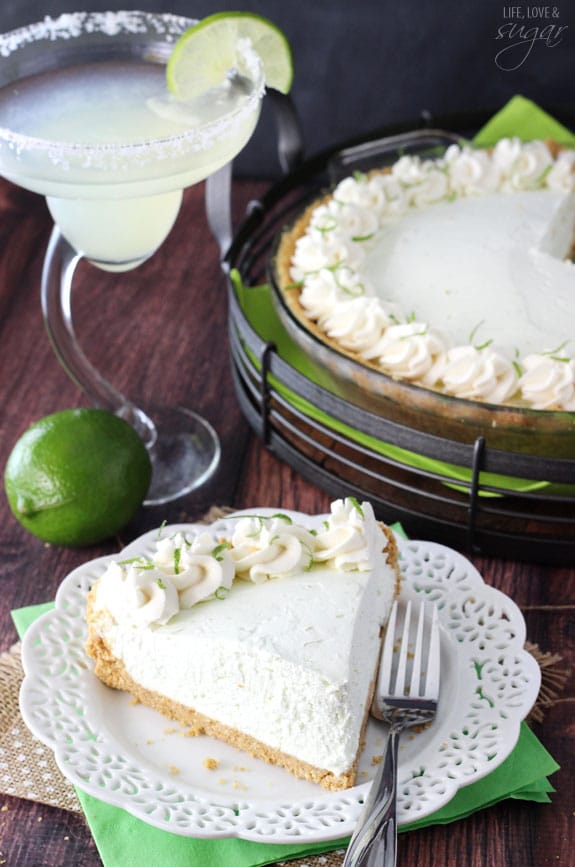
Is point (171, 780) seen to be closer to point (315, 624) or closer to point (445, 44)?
point (315, 624)

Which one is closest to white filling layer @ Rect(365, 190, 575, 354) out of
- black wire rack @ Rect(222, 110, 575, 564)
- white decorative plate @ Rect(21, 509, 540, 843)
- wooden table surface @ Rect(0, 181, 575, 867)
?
black wire rack @ Rect(222, 110, 575, 564)

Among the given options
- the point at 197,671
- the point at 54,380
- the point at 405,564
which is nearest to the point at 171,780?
the point at 197,671

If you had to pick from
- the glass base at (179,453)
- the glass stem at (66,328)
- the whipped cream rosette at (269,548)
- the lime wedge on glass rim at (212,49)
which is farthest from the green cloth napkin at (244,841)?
the lime wedge on glass rim at (212,49)

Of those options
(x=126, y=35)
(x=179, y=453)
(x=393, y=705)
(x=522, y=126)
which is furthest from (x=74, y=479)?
(x=522, y=126)

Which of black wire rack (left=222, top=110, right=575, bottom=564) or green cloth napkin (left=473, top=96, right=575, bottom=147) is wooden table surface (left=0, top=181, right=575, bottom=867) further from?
green cloth napkin (left=473, top=96, right=575, bottom=147)

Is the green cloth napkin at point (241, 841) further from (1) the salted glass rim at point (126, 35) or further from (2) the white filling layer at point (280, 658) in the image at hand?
(1) the salted glass rim at point (126, 35)

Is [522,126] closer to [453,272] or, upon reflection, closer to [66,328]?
[453,272]

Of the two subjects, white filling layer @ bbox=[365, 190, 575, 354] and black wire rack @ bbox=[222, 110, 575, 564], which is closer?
black wire rack @ bbox=[222, 110, 575, 564]
